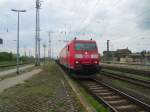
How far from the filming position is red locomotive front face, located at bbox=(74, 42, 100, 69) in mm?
21172

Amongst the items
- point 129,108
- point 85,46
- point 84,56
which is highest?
point 85,46

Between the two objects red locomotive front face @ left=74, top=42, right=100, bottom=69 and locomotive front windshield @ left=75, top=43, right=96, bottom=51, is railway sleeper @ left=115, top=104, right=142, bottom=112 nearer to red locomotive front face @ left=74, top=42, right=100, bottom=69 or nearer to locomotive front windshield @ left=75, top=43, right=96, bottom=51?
red locomotive front face @ left=74, top=42, right=100, bottom=69

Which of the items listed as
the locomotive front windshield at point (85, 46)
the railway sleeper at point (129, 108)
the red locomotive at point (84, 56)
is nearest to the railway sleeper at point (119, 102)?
the railway sleeper at point (129, 108)

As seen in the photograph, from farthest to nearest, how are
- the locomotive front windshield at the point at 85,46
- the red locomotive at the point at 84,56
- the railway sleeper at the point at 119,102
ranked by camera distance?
the locomotive front windshield at the point at 85,46 → the red locomotive at the point at 84,56 → the railway sleeper at the point at 119,102

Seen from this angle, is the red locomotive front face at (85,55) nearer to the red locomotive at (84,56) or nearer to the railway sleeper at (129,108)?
the red locomotive at (84,56)

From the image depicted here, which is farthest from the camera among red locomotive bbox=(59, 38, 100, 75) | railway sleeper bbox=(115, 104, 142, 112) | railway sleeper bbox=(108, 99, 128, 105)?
red locomotive bbox=(59, 38, 100, 75)

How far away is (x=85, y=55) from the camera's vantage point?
21.6 meters

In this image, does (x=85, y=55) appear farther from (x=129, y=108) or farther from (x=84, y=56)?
(x=129, y=108)

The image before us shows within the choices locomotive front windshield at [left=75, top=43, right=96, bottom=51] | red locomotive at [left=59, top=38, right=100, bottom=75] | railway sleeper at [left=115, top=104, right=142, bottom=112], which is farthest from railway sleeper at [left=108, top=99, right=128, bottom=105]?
locomotive front windshield at [left=75, top=43, right=96, bottom=51]

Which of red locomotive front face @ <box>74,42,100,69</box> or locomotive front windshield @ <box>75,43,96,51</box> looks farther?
Result: locomotive front windshield @ <box>75,43,96,51</box>

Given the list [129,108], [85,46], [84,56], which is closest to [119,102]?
[129,108]

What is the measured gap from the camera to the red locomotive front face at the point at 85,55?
69.5 ft

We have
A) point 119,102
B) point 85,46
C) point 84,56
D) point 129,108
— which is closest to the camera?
point 129,108

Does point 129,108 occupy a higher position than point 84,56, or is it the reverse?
point 84,56
